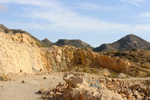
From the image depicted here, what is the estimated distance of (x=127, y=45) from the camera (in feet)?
228

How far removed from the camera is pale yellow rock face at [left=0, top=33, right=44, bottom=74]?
15.7m

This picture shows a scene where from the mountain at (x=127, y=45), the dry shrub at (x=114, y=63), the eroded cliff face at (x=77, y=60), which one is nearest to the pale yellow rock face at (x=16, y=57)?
the eroded cliff face at (x=77, y=60)

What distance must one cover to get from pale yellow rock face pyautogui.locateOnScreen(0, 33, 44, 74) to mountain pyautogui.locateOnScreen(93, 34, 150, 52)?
44.4 m

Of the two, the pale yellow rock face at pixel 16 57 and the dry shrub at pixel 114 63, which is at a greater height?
the pale yellow rock face at pixel 16 57

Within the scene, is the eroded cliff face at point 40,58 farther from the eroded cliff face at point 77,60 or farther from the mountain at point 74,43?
the mountain at point 74,43

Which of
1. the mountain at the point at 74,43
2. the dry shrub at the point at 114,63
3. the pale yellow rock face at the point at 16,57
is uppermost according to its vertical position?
the mountain at the point at 74,43

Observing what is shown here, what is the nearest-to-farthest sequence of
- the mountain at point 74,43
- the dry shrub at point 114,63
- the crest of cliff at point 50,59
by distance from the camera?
the crest of cliff at point 50,59, the dry shrub at point 114,63, the mountain at point 74,43

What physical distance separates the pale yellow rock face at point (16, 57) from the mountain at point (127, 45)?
4442cm

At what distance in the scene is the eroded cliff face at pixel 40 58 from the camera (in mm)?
17094

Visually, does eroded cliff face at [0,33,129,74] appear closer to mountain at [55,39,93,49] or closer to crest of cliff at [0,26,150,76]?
crest of cliff at [0,26,150,76]

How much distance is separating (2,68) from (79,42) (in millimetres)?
56076

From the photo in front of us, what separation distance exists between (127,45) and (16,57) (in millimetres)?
57327

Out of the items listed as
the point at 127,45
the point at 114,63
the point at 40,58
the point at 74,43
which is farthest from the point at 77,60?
the point at 127,45

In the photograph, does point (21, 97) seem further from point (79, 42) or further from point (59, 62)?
point (79, 42)
